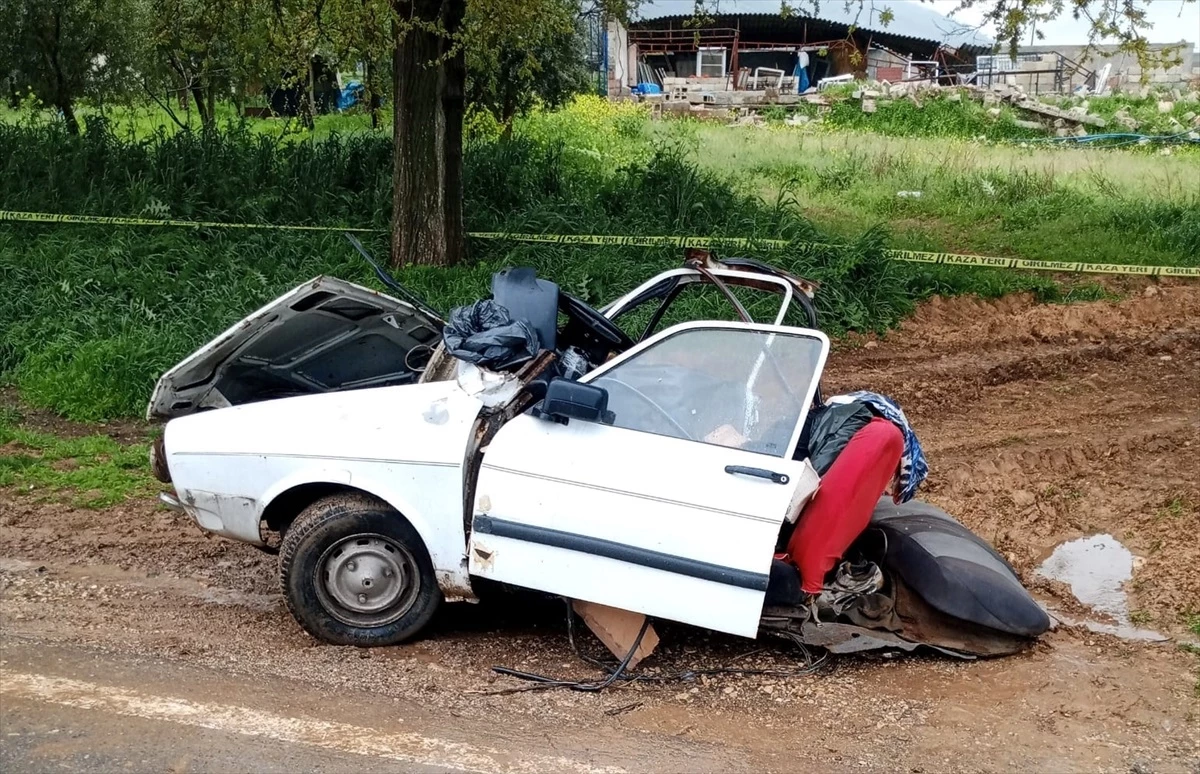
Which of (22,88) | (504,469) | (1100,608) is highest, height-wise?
(22,88)

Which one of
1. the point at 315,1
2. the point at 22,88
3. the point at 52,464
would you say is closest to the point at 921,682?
the point at 52,464

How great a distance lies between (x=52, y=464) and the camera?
314 inches

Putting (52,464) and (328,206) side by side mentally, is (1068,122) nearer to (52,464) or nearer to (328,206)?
(328,206)

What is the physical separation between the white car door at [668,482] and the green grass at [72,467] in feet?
12.1

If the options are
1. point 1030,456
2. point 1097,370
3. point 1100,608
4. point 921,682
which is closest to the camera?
point 921,682

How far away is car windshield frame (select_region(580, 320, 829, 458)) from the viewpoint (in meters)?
4.89

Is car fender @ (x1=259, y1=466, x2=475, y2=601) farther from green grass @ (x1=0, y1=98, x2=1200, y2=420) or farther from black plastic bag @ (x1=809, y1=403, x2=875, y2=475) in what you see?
green grass @ (x1=0, y1=98, x2=1200, y2=420)

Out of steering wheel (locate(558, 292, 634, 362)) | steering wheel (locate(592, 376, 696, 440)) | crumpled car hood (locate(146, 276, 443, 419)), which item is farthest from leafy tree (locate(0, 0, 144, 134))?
steering wheel (locate(592, 376, 696, 440))

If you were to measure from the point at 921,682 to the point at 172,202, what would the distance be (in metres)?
10.5

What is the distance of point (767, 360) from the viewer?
5008 millimetres

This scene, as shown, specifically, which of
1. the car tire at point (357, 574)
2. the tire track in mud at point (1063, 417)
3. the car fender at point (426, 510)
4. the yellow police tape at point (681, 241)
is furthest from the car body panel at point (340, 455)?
the yellow police tape at point (681, 241)

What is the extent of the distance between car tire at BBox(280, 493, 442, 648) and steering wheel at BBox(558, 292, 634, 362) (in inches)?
54.1

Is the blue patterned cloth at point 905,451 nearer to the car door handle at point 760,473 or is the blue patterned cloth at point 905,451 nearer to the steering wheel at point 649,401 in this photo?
the car door handle at point 760,473

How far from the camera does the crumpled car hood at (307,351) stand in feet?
19.1
